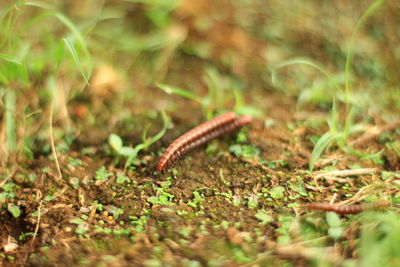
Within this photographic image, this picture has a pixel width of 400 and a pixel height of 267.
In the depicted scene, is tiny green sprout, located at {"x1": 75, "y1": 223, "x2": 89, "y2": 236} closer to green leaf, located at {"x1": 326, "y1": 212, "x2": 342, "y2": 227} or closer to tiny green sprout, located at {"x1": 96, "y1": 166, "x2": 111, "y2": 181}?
tiny green sprout, located at {"x1": 96, "y1": 166, "x2": 111, "y2": 181}

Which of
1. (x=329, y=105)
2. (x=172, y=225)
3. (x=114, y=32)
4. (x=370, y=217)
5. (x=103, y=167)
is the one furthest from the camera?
(x=114, y=32)

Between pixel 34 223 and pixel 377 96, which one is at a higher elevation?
pixel 377 96

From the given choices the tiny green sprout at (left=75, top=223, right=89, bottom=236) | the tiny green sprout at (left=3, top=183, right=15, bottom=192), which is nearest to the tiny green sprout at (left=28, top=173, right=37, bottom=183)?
the tiny green sprout at (left=3, top=183, right=15, bottom=192)

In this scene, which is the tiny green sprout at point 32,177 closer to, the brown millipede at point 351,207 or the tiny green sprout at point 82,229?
the tiny green sprout at point 82,229

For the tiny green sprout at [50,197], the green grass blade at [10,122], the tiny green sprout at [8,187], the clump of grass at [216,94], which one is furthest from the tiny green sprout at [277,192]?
the green grass blade at [10,122]

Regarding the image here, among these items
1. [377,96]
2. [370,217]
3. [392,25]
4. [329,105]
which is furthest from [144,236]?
[392,25]

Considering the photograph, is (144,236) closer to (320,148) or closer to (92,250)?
(92,250)

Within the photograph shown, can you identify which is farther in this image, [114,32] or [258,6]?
[258,6]
